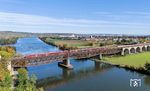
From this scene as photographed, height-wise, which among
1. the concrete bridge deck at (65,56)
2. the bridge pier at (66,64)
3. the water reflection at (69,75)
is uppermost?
the concrete bridge deck at (65,56)

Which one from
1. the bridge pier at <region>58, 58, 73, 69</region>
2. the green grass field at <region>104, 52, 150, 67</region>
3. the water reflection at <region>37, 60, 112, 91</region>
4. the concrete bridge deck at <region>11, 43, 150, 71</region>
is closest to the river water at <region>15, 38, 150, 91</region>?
the water reflection at <region>37, 60, 112, 91</region>

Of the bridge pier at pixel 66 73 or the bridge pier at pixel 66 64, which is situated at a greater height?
the bridge pier at pixel 66 64

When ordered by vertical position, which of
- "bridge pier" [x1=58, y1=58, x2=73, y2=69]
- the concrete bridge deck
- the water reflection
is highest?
the concrete bridge deck

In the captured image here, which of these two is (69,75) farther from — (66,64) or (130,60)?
(130,60)

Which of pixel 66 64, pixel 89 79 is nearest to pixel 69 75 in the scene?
pixel 89 79

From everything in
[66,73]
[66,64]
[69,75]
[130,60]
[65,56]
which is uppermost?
[65,56]

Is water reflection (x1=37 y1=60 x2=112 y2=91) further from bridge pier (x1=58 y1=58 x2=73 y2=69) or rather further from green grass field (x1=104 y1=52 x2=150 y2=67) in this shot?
green grass field (x1=104 y1=52 x2=150 y2=67)

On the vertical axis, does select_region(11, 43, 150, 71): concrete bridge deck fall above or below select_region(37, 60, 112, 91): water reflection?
above

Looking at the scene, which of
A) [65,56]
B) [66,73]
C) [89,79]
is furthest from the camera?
[65,56]

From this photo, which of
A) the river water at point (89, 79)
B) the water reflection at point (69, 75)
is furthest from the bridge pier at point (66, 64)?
the water reflection at point (69, 75)

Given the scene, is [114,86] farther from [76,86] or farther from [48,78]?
[48,78]

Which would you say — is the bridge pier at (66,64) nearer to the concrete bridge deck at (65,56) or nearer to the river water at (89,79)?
the concrete bridge deck at (65,56)
